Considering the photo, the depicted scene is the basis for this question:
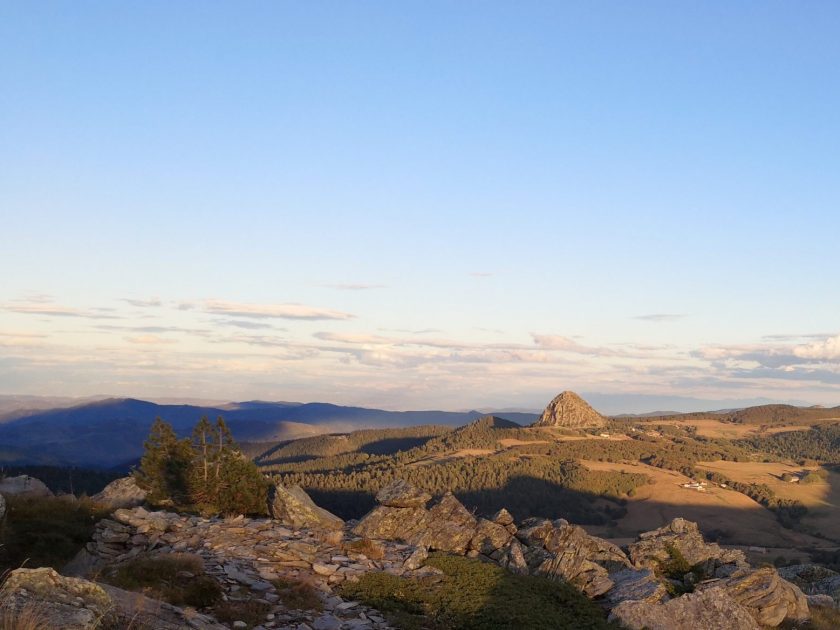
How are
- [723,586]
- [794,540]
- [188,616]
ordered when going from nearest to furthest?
[188,616] < [723,586] < [794,540]

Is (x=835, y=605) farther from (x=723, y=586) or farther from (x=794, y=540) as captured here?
(x=794, y=540)

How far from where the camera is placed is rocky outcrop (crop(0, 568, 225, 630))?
12656 millimetres

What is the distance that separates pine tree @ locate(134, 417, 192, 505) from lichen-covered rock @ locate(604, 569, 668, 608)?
2430cm

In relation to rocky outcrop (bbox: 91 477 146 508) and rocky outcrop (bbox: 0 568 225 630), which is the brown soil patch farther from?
rocky outcrop (bbox: 0 568 225 630)

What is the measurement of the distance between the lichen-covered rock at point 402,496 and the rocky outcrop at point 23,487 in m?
16.7

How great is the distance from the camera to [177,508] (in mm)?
35156

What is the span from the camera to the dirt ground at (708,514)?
418 feet

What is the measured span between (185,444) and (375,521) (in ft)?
53.7

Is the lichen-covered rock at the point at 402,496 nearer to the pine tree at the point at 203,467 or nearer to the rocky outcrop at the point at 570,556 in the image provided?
the rocky outcrop at the point at 570,556

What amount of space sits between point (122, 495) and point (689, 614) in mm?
27458

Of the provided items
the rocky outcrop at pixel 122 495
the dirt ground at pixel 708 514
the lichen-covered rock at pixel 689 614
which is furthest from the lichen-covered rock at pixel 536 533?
the dirt ground at pixel 708 514

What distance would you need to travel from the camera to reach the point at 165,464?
43.2 meters

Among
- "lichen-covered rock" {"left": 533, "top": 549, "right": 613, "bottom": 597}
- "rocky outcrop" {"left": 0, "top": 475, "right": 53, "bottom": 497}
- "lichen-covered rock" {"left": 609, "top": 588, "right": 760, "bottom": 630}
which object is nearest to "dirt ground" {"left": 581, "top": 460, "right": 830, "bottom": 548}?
"lichen-covered rock" {"left": 533, "top": 549, "right": 613, "bottom": 597}

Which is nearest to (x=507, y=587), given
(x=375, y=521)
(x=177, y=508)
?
(x=375, y=521)
